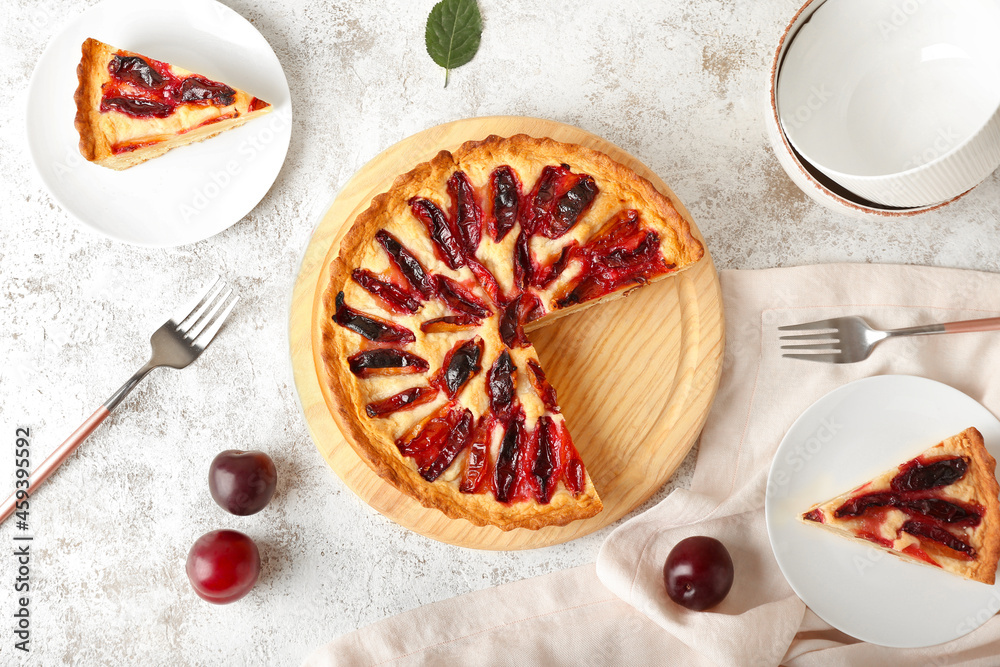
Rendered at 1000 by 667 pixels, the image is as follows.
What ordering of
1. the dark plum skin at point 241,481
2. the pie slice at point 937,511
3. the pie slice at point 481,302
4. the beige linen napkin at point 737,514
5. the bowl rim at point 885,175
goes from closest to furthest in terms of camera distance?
the bowl rim at point 885,175
the pie slice at point 481,302
the pie slice at point 937,511
the dark plum skin at point 241,481
the beige linen napkin at point 737,514

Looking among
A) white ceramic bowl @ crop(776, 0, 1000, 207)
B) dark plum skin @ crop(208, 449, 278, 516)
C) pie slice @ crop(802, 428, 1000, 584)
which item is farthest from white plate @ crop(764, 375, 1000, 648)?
dark plum skin @ crop(208, 449, 278, 516)

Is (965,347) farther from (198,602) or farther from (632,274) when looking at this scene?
(198,602)

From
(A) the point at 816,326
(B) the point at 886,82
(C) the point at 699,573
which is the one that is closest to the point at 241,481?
(C) the point at 699,573

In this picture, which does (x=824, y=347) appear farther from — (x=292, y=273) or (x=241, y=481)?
(x=241, y=481)

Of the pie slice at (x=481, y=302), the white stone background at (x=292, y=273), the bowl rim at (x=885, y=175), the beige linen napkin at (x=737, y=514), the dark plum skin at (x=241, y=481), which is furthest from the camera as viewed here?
the white stone background at (x=292, y=273)

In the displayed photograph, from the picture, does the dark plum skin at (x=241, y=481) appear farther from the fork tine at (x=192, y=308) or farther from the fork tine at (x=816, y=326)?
the fork tine at (x=816, y=326)

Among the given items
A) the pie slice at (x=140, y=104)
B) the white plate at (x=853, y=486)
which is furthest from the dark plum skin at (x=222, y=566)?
the white plate at (x=853, y=486)
